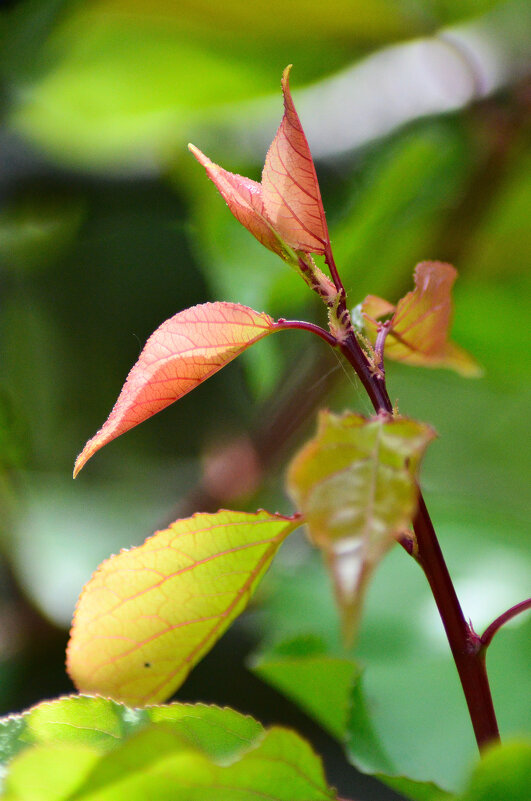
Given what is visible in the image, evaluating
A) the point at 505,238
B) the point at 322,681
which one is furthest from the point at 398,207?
the point at 322,681

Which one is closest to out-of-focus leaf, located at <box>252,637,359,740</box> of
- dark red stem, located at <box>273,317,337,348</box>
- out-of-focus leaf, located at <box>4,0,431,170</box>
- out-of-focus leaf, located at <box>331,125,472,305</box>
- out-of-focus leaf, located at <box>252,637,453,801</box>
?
out-of-focus leaf, located at <box>252,637,453,801</box>

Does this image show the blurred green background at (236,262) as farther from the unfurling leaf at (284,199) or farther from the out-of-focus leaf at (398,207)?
the unfurling leaf at (284,199)

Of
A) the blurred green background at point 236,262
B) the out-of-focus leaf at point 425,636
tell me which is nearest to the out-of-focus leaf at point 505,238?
the blurred green background at point 236,262

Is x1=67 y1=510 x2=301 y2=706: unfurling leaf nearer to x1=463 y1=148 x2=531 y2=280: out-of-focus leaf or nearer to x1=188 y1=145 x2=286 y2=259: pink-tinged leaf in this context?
x1=188 y1=145 x2=286 y2=259: pink-tinged leaf

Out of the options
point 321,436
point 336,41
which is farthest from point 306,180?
point 336,41

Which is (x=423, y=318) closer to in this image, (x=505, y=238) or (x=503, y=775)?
(x=503, y=775)

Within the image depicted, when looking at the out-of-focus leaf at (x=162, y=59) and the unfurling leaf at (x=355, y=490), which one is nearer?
the unfurling leaf at (x=355, y=490)

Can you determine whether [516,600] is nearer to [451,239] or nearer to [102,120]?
[451,239]
